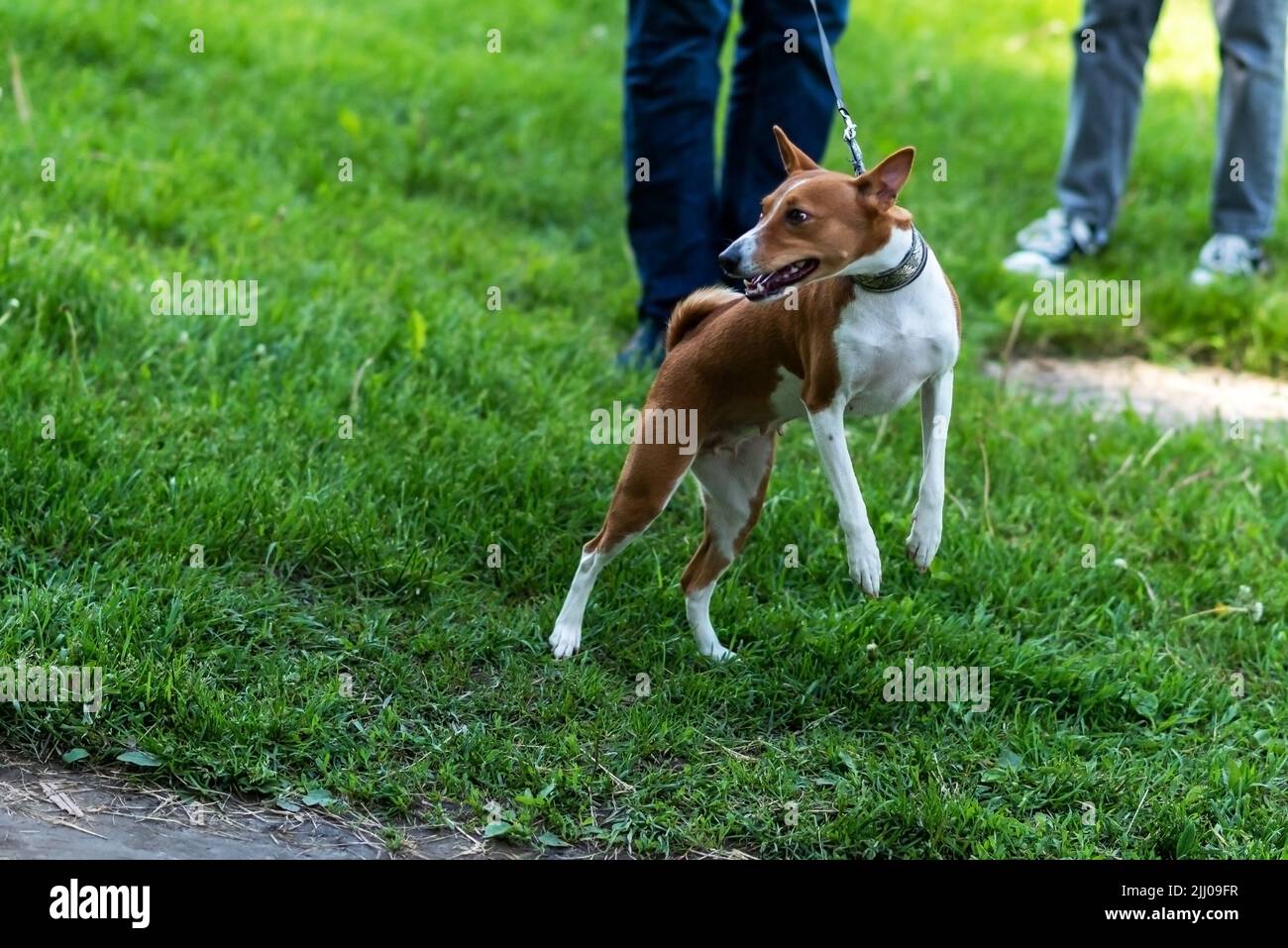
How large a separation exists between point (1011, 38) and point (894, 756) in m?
7.82

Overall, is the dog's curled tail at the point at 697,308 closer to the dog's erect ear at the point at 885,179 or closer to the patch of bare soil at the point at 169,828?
the dog's erect ear at the point at 885,179

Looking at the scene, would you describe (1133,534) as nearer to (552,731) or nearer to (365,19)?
(552,731)

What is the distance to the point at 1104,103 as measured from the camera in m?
7.30

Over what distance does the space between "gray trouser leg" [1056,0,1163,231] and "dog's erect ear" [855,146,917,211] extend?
440 centimetres

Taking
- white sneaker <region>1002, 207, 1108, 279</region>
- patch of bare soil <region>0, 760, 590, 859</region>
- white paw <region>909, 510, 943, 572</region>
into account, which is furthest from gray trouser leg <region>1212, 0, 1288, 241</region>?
patch of bare soil <region>0, 760, 590, 859</region>

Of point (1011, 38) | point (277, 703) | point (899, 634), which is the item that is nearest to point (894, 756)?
point (899, 634)

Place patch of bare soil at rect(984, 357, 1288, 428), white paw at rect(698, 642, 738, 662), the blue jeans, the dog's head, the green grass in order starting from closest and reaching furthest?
the dog's head → the green grass → white paw at rect(698, 642, 738, 662) → the blue jeans → patch of bare soil at rect(984, 357, 1288, 428)

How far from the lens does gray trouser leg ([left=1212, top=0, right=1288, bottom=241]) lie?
→ 704 cm

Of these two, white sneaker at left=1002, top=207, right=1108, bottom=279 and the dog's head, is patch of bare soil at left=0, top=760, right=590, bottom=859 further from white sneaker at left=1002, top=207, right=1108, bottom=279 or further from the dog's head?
white sneaker at left=1002, top=207, right=1108, bottom=279

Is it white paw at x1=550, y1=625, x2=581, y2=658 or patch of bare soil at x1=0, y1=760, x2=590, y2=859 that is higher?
white paw at x1=550, y1=625, x2=581, y2=658

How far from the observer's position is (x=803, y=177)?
3.40 m

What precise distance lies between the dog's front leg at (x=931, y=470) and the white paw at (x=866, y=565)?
15 cm

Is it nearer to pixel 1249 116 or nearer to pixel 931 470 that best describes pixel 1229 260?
pixel 1249 116

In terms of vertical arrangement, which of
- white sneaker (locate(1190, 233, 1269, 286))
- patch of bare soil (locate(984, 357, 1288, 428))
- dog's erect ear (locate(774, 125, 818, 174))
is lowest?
patch of bare soil (locate(984, 357, 1288, 428))
